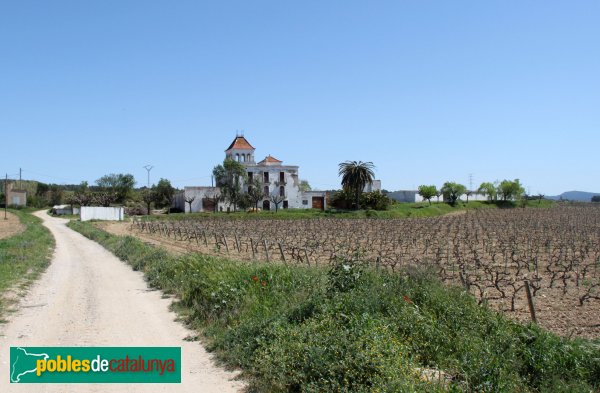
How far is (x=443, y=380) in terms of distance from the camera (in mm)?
6262

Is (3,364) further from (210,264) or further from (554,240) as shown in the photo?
(554,240)

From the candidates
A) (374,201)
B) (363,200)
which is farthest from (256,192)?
(374,201)

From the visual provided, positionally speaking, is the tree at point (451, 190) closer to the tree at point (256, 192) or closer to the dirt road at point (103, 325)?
the tree at point (256, 192)

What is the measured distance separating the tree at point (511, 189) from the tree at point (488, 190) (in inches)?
89.7

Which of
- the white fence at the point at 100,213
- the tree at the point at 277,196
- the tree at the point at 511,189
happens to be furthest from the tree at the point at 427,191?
the white fence at the point at 100,213

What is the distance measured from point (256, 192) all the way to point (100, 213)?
75.2ft

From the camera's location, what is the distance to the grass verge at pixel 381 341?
628cm

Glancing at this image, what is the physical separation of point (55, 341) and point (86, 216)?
58.0m

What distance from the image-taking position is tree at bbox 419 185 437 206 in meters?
102

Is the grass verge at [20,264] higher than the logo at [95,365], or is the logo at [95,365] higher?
the grass verge at [20,264]

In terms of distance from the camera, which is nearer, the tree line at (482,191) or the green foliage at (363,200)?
the green foliage at (363,200)

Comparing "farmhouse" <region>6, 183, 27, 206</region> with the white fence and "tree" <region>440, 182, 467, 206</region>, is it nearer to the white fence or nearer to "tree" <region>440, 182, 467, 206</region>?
the white fence

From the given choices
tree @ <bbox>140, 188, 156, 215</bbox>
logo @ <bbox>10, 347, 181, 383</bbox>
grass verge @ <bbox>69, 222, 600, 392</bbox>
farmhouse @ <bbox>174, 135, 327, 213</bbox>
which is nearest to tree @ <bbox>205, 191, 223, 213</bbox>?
farmhouse @ <bbox>174, 135, 327, 213</bbox>

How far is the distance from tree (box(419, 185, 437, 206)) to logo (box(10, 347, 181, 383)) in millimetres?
96212
